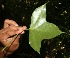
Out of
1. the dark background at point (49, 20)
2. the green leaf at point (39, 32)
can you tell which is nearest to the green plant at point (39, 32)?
the green leaf at point (39, 32)

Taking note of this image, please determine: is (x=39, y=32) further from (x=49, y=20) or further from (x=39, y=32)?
(x=49, y=20)

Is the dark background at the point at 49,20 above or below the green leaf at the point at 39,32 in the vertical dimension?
below

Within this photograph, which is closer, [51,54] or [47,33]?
[47,33]

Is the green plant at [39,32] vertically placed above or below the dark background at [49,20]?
above

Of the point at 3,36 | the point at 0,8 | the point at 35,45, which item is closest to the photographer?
the point at 35,45

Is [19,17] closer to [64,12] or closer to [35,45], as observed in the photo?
[64,12]

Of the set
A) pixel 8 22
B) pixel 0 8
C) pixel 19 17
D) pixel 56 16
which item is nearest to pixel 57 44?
pixel 56 16

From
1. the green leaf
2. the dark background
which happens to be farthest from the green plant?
the dark background

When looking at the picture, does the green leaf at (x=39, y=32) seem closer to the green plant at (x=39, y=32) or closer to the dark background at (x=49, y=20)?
the green plant at (x=39, y=32)

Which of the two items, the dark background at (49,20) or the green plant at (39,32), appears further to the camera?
the dark background at (49,20)
